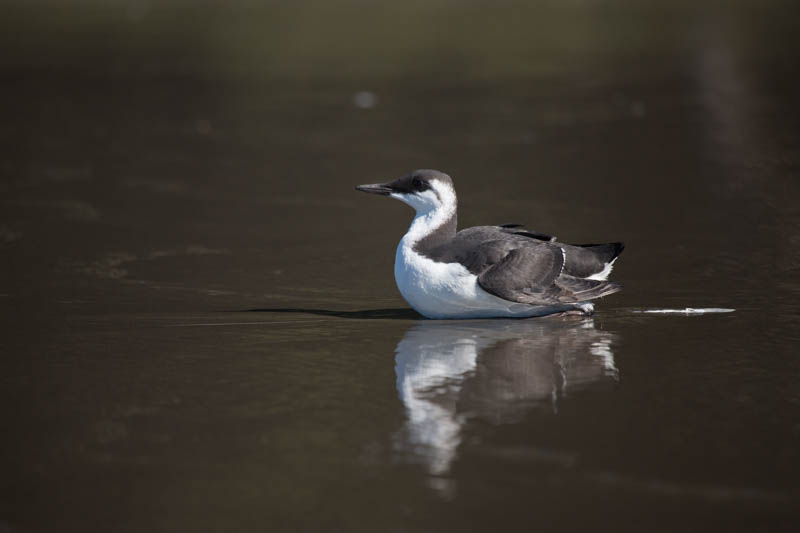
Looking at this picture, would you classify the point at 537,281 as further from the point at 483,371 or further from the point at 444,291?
the point at 483,371

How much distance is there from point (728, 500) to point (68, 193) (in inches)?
336

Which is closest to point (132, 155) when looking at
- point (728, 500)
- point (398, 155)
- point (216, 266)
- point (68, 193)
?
point (68, 193)

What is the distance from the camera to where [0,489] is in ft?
15.7

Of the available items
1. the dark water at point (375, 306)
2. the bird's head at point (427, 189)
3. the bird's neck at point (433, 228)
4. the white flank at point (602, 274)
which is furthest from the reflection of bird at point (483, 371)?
the bird's head at point (427, 189)

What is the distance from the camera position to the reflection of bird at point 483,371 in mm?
5398

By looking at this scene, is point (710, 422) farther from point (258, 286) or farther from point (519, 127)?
point (519, 127)

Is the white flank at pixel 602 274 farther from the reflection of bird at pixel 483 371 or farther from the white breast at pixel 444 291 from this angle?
the white breast at pixel 444 291

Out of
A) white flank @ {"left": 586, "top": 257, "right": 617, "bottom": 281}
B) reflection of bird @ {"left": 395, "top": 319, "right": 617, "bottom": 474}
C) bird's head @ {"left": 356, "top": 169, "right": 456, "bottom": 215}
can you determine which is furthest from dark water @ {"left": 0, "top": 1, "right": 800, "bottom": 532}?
bird's head @ {"left": 356, "top": 169, "right": 456, "bottom": 215}

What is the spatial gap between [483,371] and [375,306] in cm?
176

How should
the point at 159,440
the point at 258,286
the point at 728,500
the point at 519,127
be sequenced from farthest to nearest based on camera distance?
the point at 519,127
the point at 258,286
the point at 159,440
the point at 728,500

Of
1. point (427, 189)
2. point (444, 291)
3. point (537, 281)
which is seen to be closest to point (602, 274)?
point (537, 281)

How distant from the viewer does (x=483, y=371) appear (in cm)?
620

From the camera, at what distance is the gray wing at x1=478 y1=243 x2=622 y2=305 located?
7051 millimetres

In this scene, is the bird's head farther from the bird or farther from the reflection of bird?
the reflection of bird
